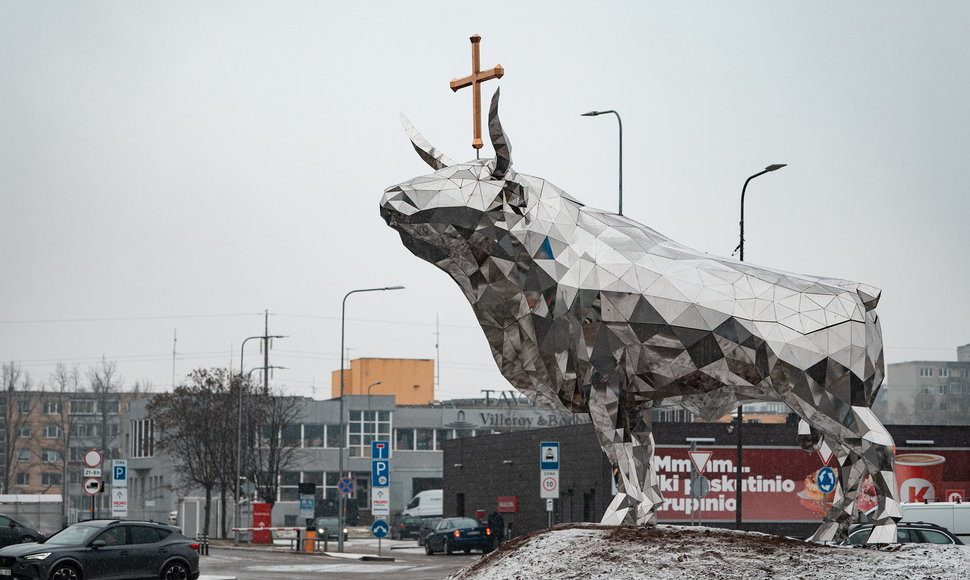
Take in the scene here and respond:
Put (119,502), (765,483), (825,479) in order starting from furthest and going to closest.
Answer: (765,483) → (119,502) → (825,479)

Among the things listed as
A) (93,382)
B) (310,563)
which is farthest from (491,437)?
(93,382)

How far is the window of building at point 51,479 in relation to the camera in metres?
125

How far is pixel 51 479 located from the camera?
126 m

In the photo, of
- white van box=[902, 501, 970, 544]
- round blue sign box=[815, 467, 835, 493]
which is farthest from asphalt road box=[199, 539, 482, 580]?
white van box=[902, 501, 970, 544]

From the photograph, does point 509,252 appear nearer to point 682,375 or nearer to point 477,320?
point 477,320

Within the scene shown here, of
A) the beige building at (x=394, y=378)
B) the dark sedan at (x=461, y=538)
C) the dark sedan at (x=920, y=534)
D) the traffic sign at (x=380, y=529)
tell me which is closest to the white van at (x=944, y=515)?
the dark sedan at (x=920, y=534)

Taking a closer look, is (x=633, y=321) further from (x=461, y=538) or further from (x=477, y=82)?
(x=461, y=538)

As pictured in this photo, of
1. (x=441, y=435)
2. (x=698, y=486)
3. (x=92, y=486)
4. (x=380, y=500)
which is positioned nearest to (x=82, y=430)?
(x=441, y=435)

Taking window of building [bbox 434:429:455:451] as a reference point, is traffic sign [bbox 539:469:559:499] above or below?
above

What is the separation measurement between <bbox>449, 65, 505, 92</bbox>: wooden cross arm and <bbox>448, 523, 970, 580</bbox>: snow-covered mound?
5539 millimetres

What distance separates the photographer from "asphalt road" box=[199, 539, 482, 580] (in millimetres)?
31578

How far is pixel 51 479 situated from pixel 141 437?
36.6 meters

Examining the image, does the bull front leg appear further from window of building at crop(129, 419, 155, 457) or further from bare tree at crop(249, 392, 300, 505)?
window of building at crop(129, 419, 155, 457)

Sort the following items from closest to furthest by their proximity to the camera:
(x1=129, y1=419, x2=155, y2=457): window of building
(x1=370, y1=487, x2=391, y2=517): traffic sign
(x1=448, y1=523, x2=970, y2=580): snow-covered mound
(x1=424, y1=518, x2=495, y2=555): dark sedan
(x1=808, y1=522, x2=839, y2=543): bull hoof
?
(x1=448, y1=523, x2=970, y2=580): snow-covered mound, (x1=808, y1=522, x2=839, y2=543): bull hoof, (x1=370, y1=487, x2=391, y2=517): traffic sign, (x1=424, y1=518, x2=495, y2=555): dark sedan, (x1=129, y1=419, x2=155, y2=457): window of building
